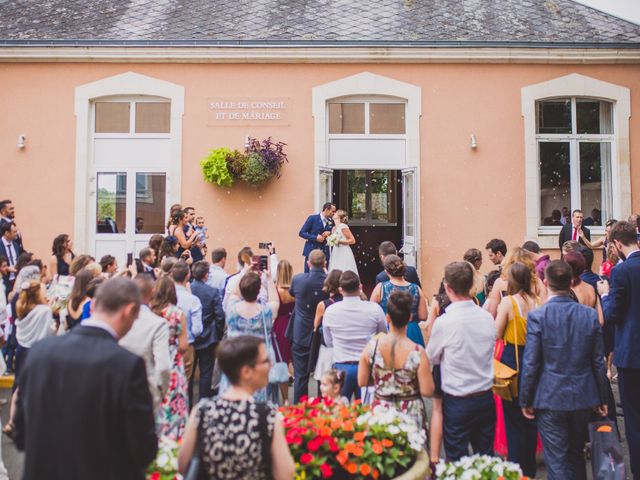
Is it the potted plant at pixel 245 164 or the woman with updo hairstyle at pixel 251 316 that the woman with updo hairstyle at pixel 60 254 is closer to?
the potted plant at pixel 245 164

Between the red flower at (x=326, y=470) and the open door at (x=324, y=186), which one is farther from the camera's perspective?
the open door at (x=324, y=186)

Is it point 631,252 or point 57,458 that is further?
point 631,252

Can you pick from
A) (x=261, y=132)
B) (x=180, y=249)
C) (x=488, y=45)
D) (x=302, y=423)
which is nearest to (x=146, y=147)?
(x=261, y=132)

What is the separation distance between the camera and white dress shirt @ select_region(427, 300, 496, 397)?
396 cm

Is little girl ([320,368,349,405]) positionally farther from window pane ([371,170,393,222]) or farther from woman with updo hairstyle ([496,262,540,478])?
window pane ([371,170,393,222])

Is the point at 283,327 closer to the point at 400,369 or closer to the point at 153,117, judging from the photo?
the point at 400,369

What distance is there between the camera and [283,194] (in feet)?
36.1

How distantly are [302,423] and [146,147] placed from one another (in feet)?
29.7

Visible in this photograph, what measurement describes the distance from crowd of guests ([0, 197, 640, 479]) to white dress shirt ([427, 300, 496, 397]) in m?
0.01

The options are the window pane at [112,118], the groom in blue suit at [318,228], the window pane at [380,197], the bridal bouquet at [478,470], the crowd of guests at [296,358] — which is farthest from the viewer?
the window pane at [380,197]

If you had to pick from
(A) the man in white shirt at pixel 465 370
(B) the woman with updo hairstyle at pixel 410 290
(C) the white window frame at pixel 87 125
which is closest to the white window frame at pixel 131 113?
(C) the white window frame at pixel 87 125

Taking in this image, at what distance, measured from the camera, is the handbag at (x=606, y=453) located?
13.0 ft

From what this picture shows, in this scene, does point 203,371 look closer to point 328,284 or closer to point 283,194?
point 328,284

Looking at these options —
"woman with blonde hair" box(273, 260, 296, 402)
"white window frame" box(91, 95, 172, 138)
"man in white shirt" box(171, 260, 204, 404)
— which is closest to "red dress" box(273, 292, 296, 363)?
"woman with blonde hair" box(273, 260, 296, 402)
